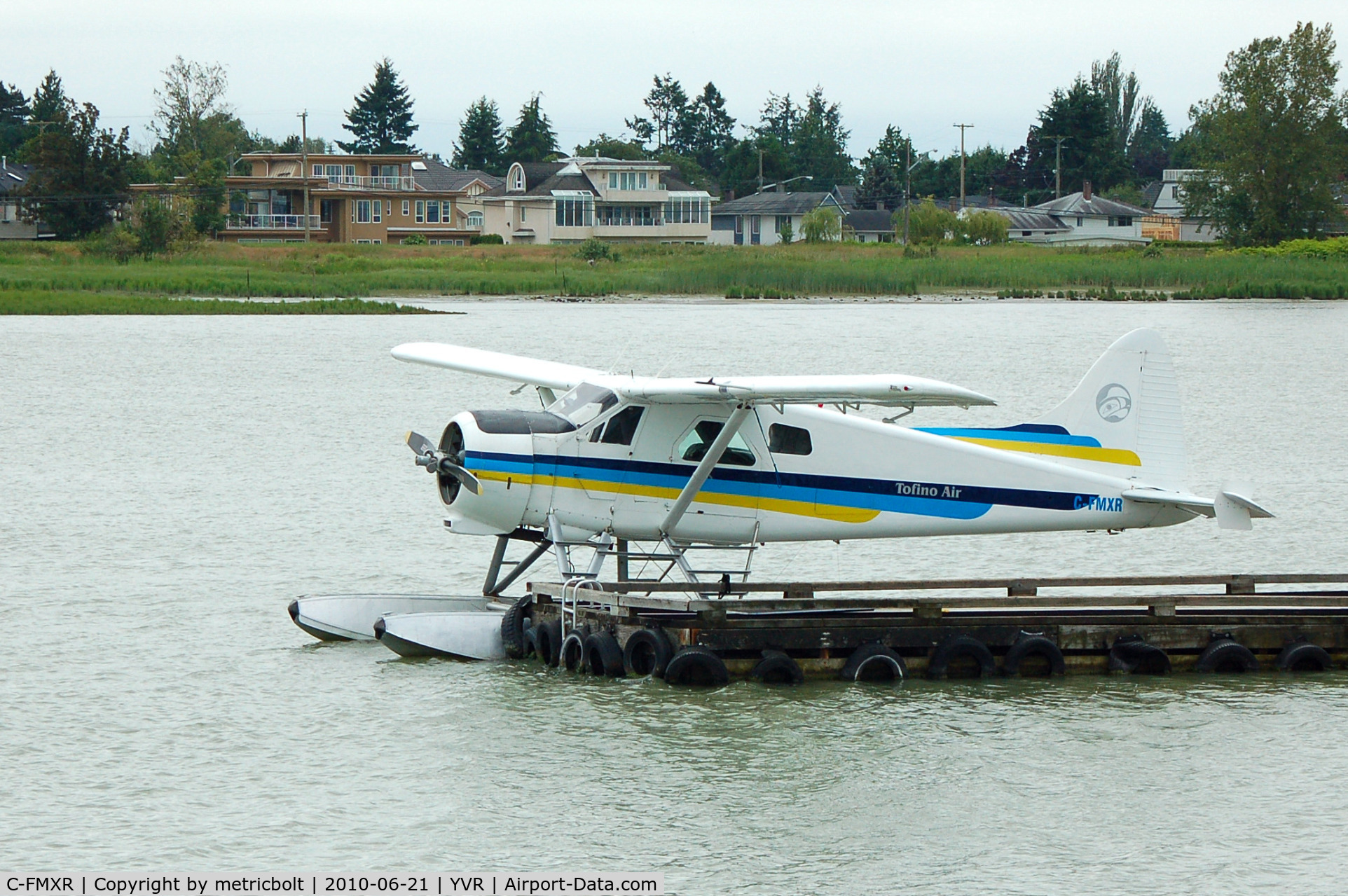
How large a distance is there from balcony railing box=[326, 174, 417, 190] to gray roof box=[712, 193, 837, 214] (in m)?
20.6

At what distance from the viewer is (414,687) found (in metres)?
11.5

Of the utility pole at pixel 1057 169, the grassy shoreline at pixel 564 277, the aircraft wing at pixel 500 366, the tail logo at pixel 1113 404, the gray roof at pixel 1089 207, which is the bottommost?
the tail logo at pixel 1113 404

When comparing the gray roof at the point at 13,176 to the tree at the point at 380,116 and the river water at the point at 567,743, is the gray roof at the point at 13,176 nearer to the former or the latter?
the tree at the point at 380,116

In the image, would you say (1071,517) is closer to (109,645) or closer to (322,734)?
(322,734)

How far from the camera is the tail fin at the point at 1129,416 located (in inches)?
483

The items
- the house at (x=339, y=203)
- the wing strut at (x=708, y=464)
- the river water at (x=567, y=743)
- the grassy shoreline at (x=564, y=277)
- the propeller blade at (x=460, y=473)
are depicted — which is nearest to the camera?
the river water at (x=567, y=743)

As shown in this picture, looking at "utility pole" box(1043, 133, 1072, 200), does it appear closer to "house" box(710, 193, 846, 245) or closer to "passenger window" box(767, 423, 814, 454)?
"house" box(710, 193, 846, 245)

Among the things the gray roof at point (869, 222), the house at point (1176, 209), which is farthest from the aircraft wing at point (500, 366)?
the gray roof at point (869, 222)

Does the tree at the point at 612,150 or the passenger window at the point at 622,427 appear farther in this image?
the tree at the point at 612,150

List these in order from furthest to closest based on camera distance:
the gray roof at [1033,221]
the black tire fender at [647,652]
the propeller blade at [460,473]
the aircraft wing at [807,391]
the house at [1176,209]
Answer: the gray roof at [1033,221], the house at [1176,209], the black tire fender at [647,652], the propeller blade at [460,473], the aircraft wing at [807,391]

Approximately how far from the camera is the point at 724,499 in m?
11.5

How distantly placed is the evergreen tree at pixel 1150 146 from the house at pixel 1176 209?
40.0 feet

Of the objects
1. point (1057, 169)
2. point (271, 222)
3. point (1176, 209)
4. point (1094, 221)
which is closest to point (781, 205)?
point (1094, 221)

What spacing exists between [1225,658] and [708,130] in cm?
13171
